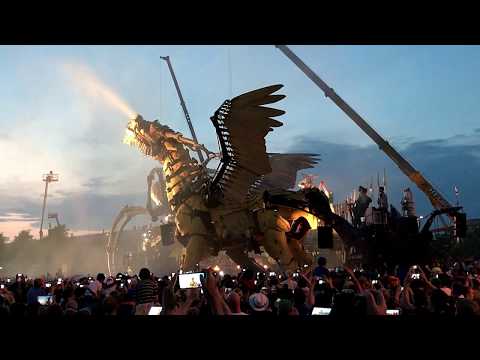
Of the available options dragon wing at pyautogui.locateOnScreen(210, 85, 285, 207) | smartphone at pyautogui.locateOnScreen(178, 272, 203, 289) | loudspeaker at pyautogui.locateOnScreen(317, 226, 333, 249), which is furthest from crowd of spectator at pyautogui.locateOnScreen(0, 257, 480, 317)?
dragon wing at pyautogui.locateOnScreen(210, 85, 285, 207)

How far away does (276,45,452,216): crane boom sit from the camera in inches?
874

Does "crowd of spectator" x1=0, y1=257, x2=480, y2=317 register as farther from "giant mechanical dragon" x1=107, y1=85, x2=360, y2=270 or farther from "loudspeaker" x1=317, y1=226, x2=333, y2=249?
"giant mechanical dragon" x1=107, y1=85, x2=360, y2=270

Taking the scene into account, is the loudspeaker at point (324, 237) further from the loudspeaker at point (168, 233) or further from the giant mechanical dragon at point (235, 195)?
the loudspeaker at point (168, 233)

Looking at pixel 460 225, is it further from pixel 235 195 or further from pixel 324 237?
pixel 235 195

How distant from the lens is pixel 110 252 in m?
27.5

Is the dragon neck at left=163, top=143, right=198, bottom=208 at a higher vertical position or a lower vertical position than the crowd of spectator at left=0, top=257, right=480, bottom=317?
higher

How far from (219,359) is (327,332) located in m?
0.48

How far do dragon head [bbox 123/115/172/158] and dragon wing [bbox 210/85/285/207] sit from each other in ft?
6.45

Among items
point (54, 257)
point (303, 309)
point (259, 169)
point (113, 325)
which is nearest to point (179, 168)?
point (259, 169)

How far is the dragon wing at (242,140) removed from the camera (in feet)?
45.1

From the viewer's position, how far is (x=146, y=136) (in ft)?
50.4

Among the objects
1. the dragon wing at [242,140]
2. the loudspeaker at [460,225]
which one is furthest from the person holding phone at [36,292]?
the loudspeaker at [460,225]

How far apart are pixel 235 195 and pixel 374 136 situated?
9680 mm
